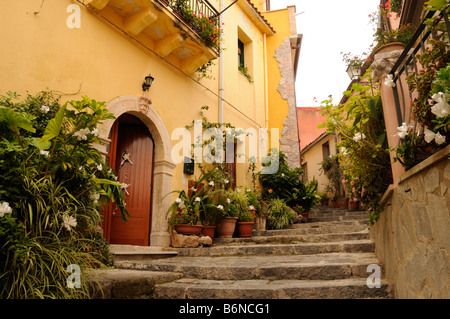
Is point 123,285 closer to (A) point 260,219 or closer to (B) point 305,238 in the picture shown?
(B) point 305,238

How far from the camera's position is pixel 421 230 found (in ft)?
6.48

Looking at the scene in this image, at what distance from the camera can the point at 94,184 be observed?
3027mm

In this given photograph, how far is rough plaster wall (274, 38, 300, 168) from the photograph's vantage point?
9828mm

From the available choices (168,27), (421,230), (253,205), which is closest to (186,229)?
(253,205)

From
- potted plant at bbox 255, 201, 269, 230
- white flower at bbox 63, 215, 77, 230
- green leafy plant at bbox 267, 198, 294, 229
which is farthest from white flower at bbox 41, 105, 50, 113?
green leafy plant at bbox 267, 198, 294, 229

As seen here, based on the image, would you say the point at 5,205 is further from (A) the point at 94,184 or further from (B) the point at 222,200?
(B) the point at 222,200

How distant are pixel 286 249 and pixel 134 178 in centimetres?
287

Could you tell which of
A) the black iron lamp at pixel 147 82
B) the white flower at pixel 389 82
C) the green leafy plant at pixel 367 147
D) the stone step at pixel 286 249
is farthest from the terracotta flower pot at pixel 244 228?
the white flower at pixel 389 82

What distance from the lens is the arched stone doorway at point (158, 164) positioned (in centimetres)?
541

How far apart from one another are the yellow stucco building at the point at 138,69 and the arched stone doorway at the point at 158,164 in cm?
2

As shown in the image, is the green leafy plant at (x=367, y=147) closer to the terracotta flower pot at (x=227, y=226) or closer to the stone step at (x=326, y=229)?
the stone step at (x=326, y=229)

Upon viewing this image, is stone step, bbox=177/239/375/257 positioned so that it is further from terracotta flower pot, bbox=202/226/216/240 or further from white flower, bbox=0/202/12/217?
white flower, bbox=0/202/12/217
